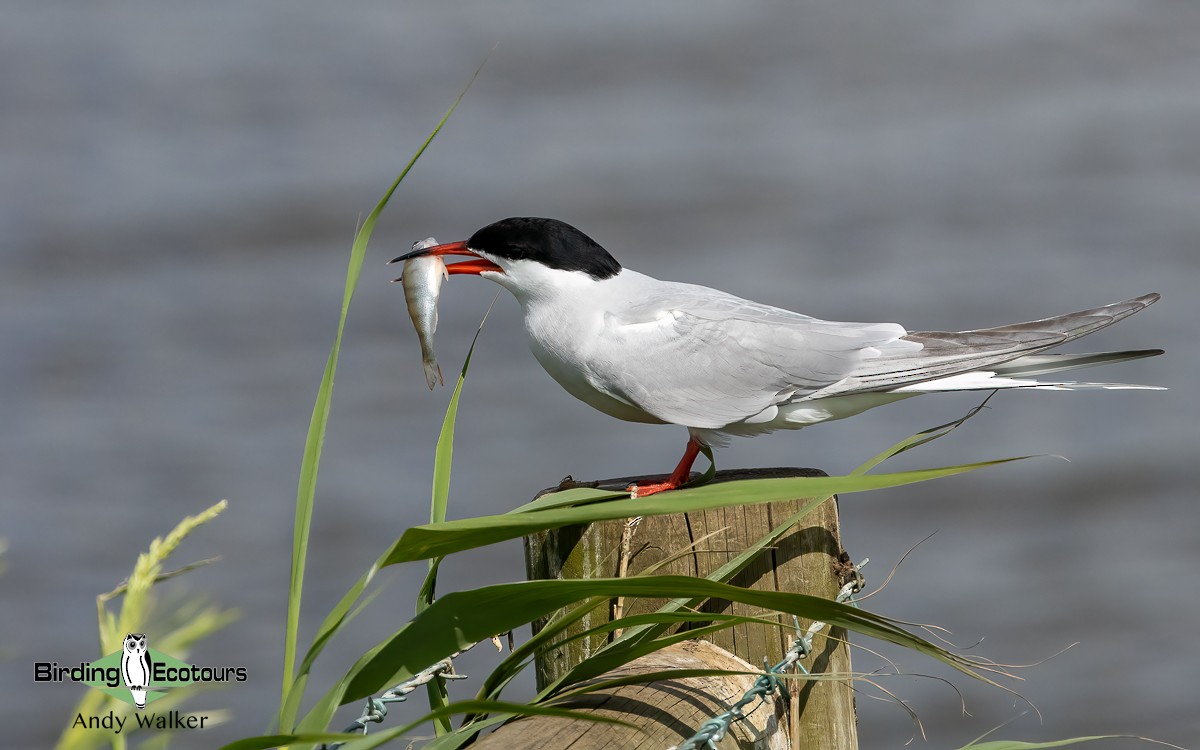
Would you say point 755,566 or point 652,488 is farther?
point 652,488

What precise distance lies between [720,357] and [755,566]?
0.89 m

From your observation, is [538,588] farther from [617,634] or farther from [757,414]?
[757,414]

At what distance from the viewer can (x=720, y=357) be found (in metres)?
3.31

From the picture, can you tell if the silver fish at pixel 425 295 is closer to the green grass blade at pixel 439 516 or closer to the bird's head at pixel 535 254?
the bird's head at pixel 535 254

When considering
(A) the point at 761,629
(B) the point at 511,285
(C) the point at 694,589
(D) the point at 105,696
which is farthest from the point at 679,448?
(D) the point at 105,696

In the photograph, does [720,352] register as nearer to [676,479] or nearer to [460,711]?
[676,479]

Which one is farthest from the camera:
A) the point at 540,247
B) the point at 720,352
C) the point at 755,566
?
the point at 540,247

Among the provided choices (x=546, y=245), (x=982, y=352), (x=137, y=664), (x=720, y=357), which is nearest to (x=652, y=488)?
(x=720, y=357)

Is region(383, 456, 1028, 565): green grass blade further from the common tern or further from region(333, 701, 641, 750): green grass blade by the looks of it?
the common tern

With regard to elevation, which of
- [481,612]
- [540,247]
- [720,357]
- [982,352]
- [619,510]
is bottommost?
[481,612]

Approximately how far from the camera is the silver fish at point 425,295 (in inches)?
128

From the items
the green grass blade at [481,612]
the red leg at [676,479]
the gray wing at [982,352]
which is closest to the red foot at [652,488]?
the red leg at [676,479]

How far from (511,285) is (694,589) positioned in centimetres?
183

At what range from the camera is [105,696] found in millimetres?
991
